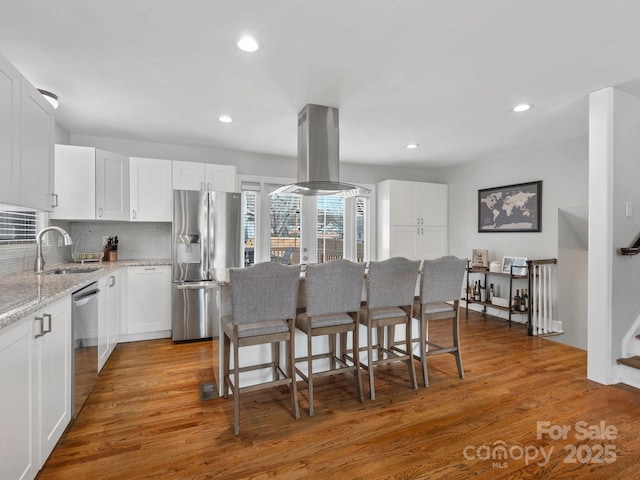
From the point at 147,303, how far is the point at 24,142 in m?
2.29

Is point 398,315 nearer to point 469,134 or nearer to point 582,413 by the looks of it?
point 582,413

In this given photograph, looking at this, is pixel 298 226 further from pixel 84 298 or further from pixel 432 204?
pixel 84 298

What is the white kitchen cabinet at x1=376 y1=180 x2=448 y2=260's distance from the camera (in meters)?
5.54

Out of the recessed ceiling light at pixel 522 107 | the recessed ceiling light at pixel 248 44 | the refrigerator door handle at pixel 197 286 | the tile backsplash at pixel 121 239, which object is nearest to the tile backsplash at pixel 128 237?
the tile backsplash at pixel 121 239

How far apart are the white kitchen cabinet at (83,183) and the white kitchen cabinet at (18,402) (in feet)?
8.24

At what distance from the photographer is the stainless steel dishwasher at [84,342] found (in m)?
2.17

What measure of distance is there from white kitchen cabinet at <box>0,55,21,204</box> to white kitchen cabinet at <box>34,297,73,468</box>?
0.68m

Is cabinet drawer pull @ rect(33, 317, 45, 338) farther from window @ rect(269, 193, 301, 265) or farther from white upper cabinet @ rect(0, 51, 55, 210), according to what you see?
window @ rect(269, 193, 301, 265)

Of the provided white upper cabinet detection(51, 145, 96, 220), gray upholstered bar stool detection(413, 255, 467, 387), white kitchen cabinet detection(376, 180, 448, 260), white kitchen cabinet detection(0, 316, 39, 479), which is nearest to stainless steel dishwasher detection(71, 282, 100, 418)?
white kitchen cabinet detection(0, 316, 39, 479)

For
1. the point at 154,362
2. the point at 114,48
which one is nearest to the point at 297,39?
the point at 114,48

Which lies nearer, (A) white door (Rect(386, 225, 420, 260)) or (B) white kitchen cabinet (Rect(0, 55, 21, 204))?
(B) white kitchen cabinet (Rect(0, 55, 21, 204))

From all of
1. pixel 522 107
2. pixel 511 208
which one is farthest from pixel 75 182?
pixel 511 208

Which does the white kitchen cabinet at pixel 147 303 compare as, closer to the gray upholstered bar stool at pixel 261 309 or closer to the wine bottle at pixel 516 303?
the gray upholstered bar stool at pixel 261 309

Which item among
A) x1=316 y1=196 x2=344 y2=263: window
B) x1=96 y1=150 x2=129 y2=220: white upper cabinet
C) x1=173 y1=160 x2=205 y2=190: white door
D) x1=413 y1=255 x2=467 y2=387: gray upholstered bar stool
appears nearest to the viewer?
x1=413 y1=255 x2=467 y2=387: gray upholstered bar stool
